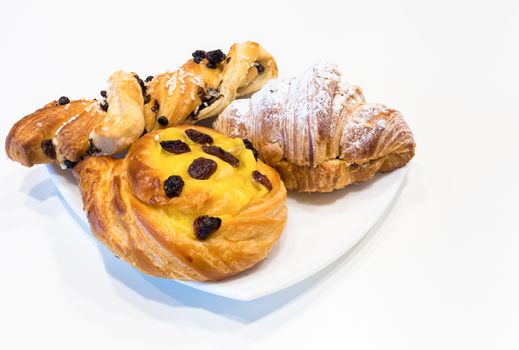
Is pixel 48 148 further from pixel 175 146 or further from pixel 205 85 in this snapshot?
pixel 205 85

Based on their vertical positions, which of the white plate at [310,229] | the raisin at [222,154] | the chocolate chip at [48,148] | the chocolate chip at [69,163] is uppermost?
the raisin at [222,154]

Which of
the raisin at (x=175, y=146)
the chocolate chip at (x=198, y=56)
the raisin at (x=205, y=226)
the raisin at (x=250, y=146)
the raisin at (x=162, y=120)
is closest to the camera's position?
the raisin at (x=205, y=226)

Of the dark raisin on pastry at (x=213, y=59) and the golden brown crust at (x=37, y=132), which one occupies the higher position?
the dark raisin on pastry at (x=213, y=59)

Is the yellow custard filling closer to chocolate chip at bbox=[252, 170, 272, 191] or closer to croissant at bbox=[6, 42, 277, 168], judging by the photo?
chocolate chip at bbox=[252, 170, 272, 191]

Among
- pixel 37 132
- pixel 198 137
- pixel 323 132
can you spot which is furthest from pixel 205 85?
pixel 37 132

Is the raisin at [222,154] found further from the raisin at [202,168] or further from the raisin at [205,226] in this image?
the raisin at [205,226]

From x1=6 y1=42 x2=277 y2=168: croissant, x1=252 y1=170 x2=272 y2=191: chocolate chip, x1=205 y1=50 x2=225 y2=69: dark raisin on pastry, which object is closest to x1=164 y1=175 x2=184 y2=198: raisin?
x1=252 y1=170 x2=272 y2=191: chocolate chip

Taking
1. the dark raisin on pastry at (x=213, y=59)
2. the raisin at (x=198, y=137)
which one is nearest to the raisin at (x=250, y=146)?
the raisin at (x=198, y=137)
